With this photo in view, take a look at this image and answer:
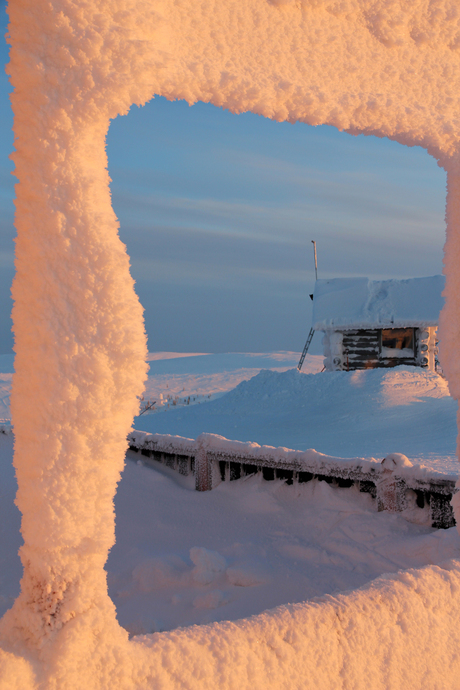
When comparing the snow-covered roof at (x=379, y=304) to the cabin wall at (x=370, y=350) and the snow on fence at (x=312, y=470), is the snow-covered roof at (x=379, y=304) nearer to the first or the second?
the cabin wall at (x=370, y=350)

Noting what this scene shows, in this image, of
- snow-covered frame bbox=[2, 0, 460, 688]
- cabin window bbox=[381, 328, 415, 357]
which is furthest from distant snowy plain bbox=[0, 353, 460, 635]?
cabin window bbox=[381, 328, 415, 357]

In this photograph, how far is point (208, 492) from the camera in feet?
20.6

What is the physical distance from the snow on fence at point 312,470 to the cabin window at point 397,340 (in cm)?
1052

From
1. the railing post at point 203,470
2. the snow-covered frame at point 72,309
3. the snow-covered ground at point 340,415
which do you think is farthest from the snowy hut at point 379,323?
the snow-covered frame at point 72,309

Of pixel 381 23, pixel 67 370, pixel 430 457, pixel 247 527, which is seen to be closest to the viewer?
pixel 67 370

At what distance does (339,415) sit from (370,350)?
4.74 m

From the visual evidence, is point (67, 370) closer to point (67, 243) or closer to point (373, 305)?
point (67, 243)

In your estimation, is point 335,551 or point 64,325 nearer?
point 64,325

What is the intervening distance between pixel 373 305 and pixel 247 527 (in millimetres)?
11413

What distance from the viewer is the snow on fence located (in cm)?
496

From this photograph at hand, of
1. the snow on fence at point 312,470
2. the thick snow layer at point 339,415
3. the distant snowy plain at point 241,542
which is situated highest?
the snow on fence at point 312,470

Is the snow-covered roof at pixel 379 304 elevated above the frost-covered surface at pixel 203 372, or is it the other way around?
the snow-covered roof at pixel 379 304

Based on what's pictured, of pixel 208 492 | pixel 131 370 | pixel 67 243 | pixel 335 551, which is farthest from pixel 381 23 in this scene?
pixel 208 492

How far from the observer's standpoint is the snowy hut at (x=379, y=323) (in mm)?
15352
